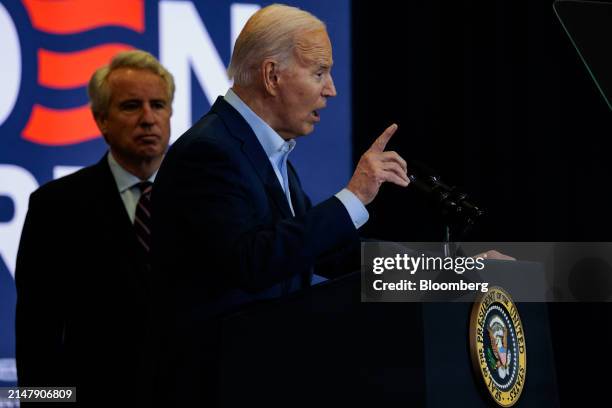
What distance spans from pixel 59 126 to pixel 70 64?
0.80 feet

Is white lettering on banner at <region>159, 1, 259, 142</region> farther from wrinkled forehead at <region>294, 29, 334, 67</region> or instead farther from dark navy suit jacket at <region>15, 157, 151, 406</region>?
wrinkled forehead at <region>294, 29, 334, 67</region>

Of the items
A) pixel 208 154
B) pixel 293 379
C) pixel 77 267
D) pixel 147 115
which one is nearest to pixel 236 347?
pixel 293 379

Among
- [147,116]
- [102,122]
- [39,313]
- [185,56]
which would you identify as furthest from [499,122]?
[39,313]

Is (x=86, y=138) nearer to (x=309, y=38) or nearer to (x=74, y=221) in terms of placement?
(x=74, y=221)

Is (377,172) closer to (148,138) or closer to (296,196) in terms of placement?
(296,196)

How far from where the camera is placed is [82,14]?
3.62 m

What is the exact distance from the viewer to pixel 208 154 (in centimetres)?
190

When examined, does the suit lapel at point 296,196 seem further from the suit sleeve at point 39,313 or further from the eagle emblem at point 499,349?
the suit sleeve at point 39,313

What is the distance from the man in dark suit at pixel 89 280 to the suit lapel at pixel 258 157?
0.83 metres

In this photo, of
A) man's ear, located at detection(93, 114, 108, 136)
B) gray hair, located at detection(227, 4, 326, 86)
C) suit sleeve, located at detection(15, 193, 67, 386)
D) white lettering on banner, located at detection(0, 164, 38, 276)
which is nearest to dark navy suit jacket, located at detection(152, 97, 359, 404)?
gray hair, located at detection(227, 4, 326, 86)

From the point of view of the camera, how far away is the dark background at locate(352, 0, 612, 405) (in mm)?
3412

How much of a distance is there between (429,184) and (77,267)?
1.25m

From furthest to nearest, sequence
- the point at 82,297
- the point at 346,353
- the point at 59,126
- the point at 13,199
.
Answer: the point at 59,126, the point at 13,199, the point at 82,297, the point at 346,353

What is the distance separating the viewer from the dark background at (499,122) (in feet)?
11.2
